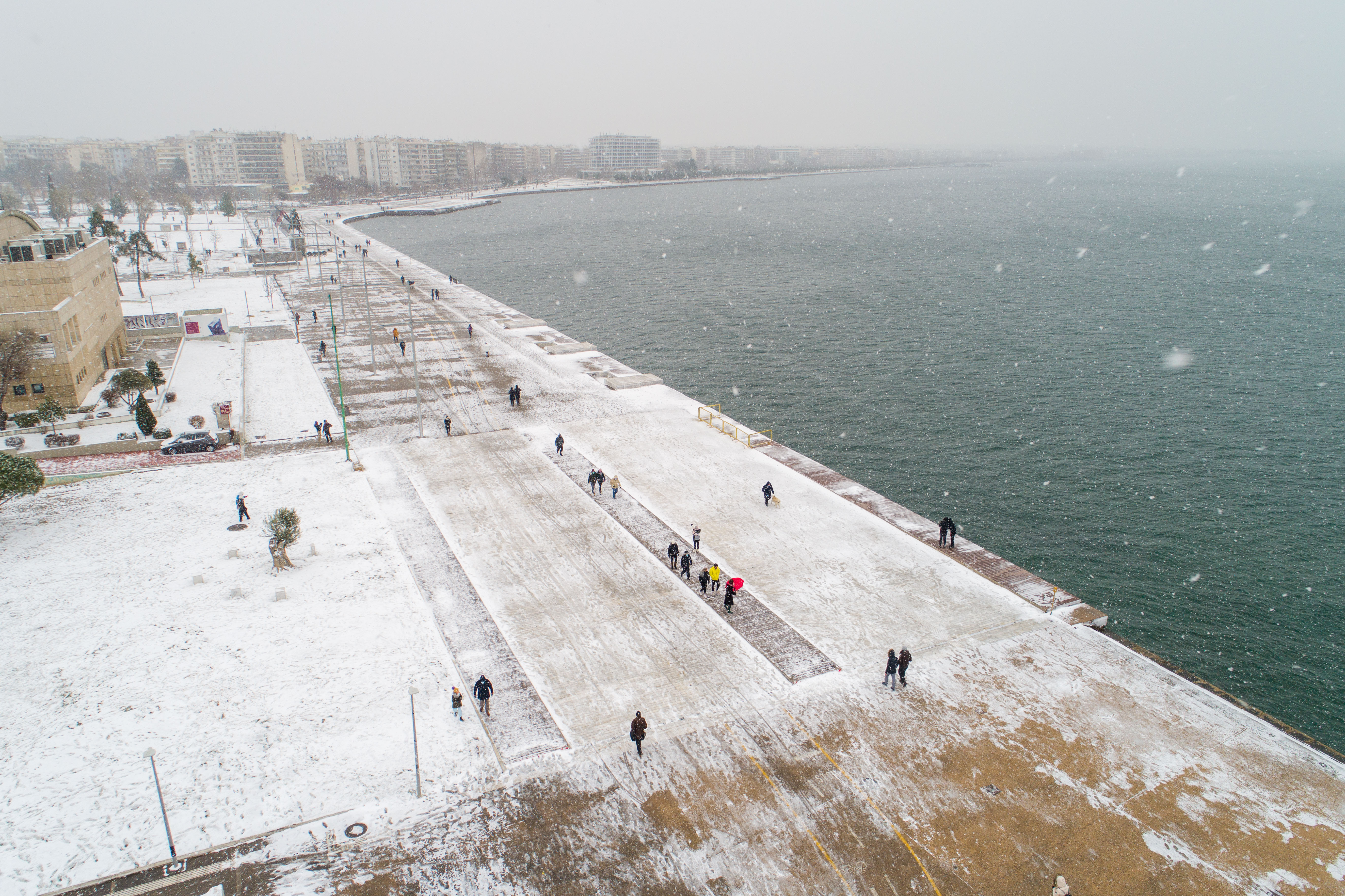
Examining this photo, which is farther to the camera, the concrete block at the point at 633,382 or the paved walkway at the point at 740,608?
the concrete block at the point at 633,382

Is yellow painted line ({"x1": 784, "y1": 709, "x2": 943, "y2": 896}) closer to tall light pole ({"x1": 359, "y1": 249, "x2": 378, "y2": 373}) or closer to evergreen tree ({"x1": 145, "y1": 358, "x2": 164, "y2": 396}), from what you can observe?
evergreen tree ({"x1": 145, "y1": 358, "x2": 164, "y2": 396})

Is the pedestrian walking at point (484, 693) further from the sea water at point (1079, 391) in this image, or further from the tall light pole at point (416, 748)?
the sea water at point (1079, 391)

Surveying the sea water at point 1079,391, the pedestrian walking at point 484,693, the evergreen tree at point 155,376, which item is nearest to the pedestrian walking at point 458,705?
the pedestrian walking at point 484,693

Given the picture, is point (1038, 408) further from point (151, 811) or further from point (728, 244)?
point (728, 244)

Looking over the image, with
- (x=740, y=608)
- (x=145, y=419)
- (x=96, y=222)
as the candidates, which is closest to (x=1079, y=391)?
(x=740, y=608)

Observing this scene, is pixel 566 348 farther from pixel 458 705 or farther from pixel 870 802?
pixel 870 802

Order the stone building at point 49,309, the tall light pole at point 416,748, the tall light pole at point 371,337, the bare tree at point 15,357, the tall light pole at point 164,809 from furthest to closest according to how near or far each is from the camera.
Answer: the tall light pole at point 371,337 → the stone building at point 49,309 → the bare tree at point 15,357 → the tall light pole at point 416,748 → the tall light pole at point 164,809
